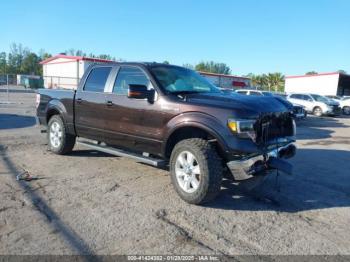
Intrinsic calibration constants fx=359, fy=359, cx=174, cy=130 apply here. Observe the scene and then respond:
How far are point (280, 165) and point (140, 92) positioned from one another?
7.38 feet

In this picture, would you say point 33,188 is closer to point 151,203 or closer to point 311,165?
point 151,203

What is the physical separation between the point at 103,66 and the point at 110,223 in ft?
11.6

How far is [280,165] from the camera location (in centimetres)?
472

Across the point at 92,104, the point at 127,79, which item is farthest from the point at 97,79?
the point at 127,79

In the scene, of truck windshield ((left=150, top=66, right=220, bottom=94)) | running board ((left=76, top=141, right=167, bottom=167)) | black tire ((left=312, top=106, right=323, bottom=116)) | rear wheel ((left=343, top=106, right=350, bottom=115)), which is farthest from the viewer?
rear wheel ((left=343, top=106, right=350, bottom=115))

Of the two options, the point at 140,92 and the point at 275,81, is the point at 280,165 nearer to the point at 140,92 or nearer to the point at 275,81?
the point at 140,92

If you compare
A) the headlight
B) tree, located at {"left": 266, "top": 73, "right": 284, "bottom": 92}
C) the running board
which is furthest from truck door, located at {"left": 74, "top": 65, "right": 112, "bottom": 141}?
tree, located at {"left": 266, "top": 73, "right": 284, "bottom": 92}

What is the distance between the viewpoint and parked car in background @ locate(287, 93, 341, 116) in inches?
960

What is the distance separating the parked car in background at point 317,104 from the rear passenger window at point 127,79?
21105 millimetres

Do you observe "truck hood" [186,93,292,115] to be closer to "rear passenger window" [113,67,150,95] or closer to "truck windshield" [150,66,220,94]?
"truck windshield" [150,66,220,94]

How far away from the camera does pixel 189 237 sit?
3865 mm

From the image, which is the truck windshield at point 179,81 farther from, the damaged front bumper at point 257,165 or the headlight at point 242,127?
the damaged front bumper at point 257,165

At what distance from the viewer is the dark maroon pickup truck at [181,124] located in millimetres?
4660

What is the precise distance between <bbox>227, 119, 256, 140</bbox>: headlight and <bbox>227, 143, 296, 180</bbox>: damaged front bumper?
33 cm
